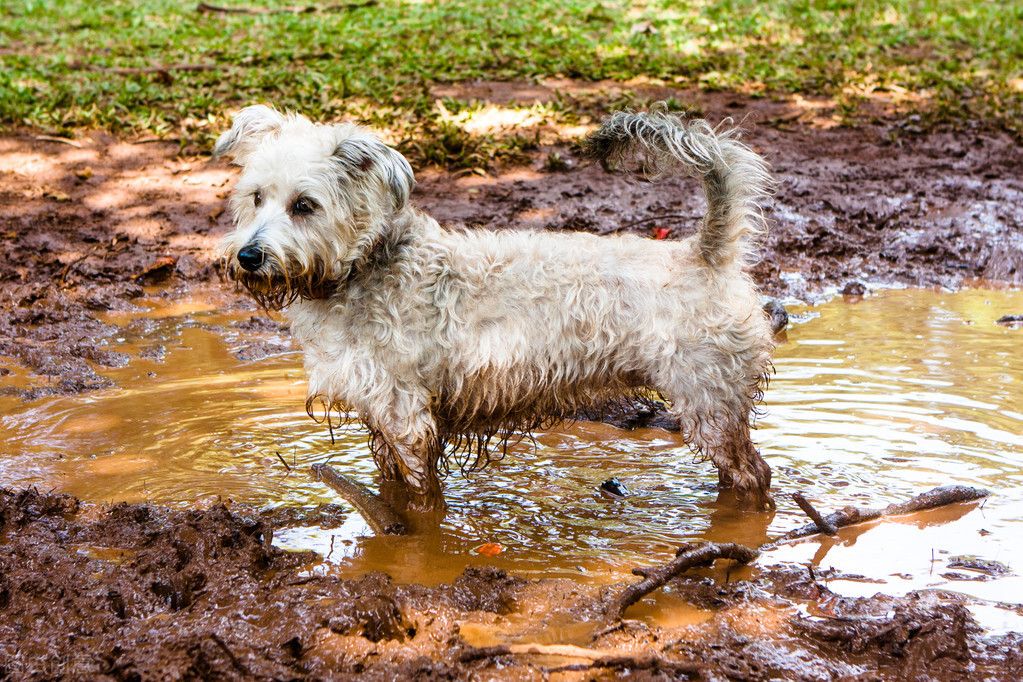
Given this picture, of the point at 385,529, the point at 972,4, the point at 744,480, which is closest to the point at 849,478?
the point at 744,480

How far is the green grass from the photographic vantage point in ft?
37.4

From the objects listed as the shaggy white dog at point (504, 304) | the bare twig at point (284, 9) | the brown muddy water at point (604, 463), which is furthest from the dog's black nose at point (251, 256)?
the bare twig at point (284, 9)

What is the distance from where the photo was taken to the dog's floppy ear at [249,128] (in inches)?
185

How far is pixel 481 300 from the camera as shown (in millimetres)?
4559

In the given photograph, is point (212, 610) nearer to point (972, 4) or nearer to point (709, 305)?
point (709, 305)

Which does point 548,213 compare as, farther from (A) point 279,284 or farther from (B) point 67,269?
(A) point 279,284

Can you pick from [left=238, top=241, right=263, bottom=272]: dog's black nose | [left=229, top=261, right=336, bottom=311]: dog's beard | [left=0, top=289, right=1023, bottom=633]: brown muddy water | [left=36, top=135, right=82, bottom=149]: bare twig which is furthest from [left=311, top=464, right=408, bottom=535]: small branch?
[left=36, top=135, right=82, bottom=149]: bare twig

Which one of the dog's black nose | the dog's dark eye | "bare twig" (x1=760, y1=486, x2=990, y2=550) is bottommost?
"bare twig" (x1=760, y1=486, x2=990, y2=550)

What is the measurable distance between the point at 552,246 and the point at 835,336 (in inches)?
146

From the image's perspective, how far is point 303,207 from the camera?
4.34m

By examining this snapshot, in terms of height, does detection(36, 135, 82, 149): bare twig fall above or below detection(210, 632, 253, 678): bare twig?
above

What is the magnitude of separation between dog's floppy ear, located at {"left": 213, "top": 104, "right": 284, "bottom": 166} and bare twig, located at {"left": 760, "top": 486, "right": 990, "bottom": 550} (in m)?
3.14

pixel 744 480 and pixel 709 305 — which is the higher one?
pixel 709 305

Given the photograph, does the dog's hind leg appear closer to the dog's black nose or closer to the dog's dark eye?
the dog's dark eye
